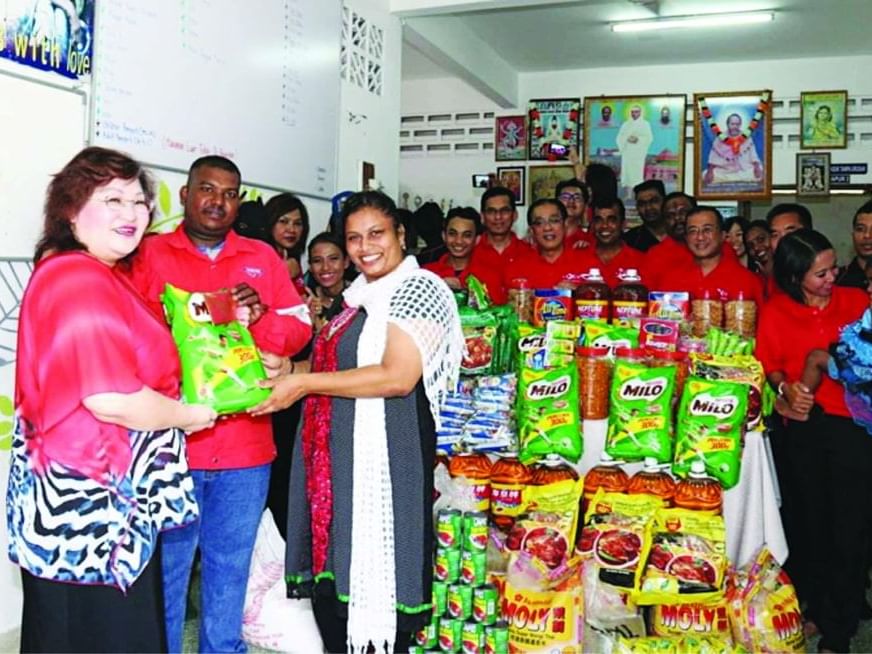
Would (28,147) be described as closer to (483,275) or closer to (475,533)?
(475,533)

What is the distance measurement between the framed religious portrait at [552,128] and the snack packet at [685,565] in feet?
18.5

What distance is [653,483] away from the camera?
8.08ft

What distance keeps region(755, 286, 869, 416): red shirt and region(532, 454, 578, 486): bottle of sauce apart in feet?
A: 2.66

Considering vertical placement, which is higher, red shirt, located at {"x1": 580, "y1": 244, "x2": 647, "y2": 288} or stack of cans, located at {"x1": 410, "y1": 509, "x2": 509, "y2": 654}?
red shirt, located at {"x1": 580, "y1": 244, "x2": 647, "y2": 288}

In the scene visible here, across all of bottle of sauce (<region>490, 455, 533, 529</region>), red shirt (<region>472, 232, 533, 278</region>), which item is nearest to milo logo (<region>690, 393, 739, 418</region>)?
bottle of sauce (<region>490, 455, 533, 529</region>)

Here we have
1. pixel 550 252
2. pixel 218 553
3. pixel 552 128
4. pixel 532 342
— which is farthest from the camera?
pixel 552 128

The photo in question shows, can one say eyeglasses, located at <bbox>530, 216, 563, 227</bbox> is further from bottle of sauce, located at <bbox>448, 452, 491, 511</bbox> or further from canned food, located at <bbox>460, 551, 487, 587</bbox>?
canned food, located at <bbox>460, 551, 487, 587</bbox>

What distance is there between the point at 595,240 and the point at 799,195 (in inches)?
150

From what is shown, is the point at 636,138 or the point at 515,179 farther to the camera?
the point at 515,179

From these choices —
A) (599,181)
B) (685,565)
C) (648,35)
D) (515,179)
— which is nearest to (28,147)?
(685,565)

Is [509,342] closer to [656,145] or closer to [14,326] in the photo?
[14,326]

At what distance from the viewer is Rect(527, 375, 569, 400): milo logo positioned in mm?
2473

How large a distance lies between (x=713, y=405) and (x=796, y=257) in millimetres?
697

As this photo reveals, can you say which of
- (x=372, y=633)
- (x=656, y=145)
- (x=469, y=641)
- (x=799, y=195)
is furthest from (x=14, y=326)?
(x=799, y=195)
